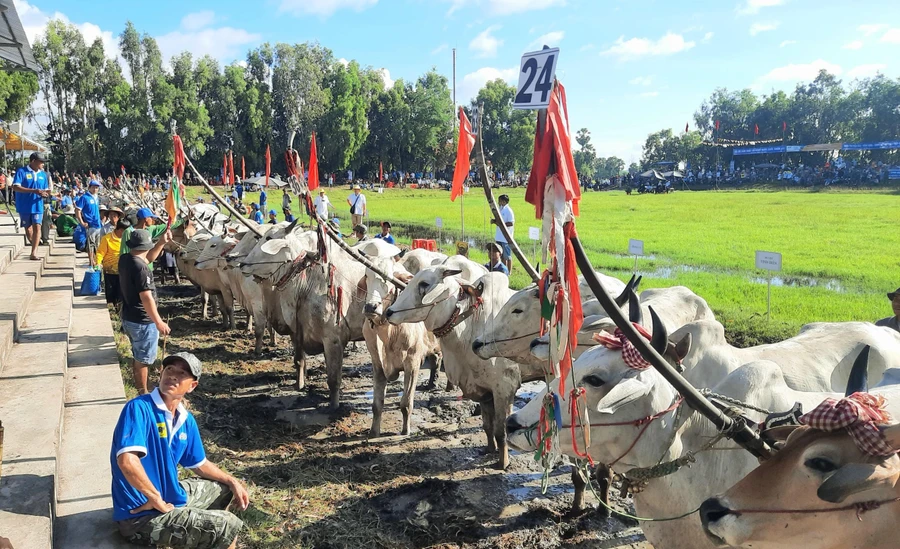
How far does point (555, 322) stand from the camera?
10.0 ft

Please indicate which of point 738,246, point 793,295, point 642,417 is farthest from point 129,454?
point 738,246

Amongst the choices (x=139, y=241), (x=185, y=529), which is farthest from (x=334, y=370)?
(x=185, y=529)

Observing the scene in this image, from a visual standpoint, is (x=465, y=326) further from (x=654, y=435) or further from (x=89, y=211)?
(x=89, y=211)

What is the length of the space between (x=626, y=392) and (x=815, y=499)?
39.7 inches

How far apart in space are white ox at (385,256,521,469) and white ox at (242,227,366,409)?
2081 millimetres

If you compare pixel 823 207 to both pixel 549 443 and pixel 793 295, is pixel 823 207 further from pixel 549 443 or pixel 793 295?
pixel 549 443

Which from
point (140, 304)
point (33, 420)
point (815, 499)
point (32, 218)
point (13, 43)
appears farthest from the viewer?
point (32, 218)

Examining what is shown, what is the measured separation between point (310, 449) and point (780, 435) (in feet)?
18.7

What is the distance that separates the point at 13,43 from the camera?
28.1ft

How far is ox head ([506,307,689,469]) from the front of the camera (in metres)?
3.50

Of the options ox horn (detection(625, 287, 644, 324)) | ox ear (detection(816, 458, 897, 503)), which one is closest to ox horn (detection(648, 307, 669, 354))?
ox horn (detection(625, 287, 644, 324))

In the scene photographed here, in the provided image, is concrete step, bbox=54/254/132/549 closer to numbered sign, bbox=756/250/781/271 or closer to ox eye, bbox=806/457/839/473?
ox eye, bbox=806/457/839/473

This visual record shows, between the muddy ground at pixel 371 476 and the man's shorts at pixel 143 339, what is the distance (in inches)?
50.4

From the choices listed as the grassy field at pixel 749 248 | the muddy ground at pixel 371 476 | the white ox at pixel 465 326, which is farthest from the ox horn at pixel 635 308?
the grassy field at pixel 749 248
